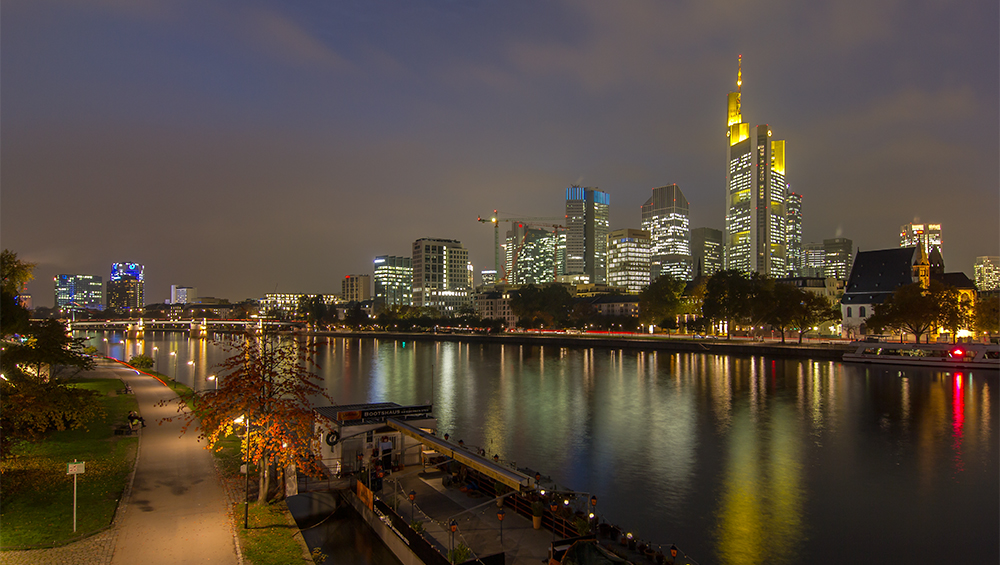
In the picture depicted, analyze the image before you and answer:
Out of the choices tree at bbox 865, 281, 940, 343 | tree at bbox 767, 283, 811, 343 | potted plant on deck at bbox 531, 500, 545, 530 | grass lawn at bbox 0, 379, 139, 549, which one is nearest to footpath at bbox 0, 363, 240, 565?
grass lawn at bbox 0, 379, 139, 549

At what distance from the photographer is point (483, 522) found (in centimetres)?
1578

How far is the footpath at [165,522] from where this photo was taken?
42.5 ft

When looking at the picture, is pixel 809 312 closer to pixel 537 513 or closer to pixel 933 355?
pixel 933 355

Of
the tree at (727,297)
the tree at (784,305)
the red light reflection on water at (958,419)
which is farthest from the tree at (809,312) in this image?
the red light reflection on water at (958,419)

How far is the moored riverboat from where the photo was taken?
209ft

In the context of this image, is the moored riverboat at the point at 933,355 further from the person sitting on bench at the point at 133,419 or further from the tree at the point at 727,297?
the person sitting on bench at the point at 133,419

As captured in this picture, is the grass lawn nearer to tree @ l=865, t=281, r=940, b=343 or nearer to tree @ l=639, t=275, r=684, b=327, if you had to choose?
tree @ l=865, t=281, r=940, b=343

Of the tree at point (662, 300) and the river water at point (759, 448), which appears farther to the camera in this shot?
the tree at point (662, 300)

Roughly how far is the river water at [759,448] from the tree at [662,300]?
53862mm

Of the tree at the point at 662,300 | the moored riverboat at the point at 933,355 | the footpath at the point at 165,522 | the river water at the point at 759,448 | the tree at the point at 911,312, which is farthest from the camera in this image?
the tree at the point at 662,300

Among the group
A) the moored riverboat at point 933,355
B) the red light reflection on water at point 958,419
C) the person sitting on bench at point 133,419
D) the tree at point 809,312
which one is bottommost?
the red light reflection on water at point 958,419

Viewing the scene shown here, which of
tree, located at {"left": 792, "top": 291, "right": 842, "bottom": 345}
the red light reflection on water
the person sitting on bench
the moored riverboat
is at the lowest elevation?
the red light reflection on water

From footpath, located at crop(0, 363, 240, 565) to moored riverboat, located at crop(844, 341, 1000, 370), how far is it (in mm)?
75637

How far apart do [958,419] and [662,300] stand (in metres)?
83.4
